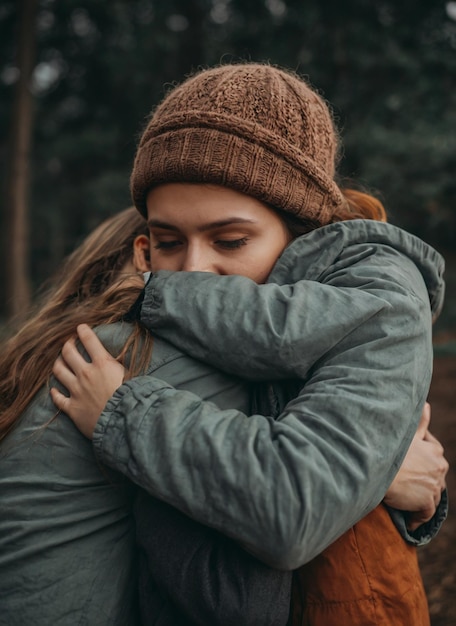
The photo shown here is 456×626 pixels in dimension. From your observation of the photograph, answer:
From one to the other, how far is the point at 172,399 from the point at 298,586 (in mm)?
709

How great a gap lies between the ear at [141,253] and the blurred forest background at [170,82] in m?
2.65

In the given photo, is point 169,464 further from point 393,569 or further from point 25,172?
point 25,172

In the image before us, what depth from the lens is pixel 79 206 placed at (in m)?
13.4

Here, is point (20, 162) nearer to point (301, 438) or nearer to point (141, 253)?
point (141, 253)

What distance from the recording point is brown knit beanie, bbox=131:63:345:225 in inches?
81.1

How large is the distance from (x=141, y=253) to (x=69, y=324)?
2.02 feet

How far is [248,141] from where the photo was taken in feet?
6.81

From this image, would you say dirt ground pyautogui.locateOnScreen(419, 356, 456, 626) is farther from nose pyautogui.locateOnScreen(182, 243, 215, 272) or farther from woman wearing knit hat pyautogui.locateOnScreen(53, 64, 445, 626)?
nose pyautogui.locateOnScreen(182, 243, 215, 272)

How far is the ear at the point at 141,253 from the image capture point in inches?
96.3

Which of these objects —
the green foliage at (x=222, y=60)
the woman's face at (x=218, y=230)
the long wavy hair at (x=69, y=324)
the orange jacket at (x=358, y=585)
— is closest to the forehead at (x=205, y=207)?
the woman's face at (x=218, y=230)

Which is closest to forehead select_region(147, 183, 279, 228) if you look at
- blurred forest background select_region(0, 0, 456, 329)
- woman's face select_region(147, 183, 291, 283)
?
woman's face select_region(147, 183, 291, 283)

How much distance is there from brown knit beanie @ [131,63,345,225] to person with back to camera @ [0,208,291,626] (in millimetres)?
650

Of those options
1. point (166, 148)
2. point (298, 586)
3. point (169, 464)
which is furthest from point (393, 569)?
point (166, 148)

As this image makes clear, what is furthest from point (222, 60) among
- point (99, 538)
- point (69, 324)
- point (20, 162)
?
point (99, 538)
